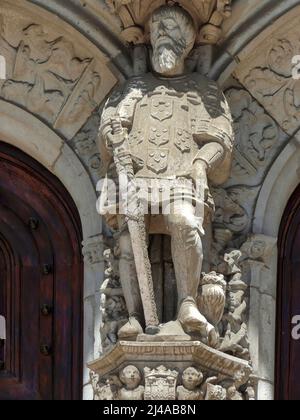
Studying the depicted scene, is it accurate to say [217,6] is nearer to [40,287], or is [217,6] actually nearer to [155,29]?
[155,29]

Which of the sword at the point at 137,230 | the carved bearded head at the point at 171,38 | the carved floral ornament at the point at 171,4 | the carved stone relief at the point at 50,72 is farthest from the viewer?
the carved stone relief at the point at 50,72

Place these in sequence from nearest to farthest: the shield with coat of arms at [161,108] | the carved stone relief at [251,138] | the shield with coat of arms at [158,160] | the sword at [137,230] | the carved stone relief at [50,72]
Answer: the sword at [137,230]
the shield with coat of arms at [158,160]
the shield with coat of arms at [161,108]
the carved stone relief at [251,138]
the carved stone relief at [50,72]

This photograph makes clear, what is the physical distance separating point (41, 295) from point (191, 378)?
53.1 inches

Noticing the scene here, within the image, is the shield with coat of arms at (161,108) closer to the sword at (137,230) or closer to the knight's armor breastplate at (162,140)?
the knight's armor breastplate at (162,140)

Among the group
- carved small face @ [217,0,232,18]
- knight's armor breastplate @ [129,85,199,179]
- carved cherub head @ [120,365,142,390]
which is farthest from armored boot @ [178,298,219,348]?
carved small face @ [217,0,232,18]

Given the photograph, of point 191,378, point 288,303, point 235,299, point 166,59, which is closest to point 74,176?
point 166,59

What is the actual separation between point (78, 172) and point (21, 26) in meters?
0.85

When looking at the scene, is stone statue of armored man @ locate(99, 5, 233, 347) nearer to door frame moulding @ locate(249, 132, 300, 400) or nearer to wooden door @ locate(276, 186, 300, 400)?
door frame moulding @ locate(249, 132, 300, 400)

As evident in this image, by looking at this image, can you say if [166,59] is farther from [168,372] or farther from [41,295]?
[168,372]

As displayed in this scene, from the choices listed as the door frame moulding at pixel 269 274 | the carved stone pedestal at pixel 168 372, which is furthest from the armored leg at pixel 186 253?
the door frame moulding at pixel 269 274

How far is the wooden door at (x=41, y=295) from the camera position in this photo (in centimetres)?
1852

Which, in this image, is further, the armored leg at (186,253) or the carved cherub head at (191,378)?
the armored leg at (186,253)

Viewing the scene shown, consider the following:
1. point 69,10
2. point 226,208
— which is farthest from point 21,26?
point 226,208
